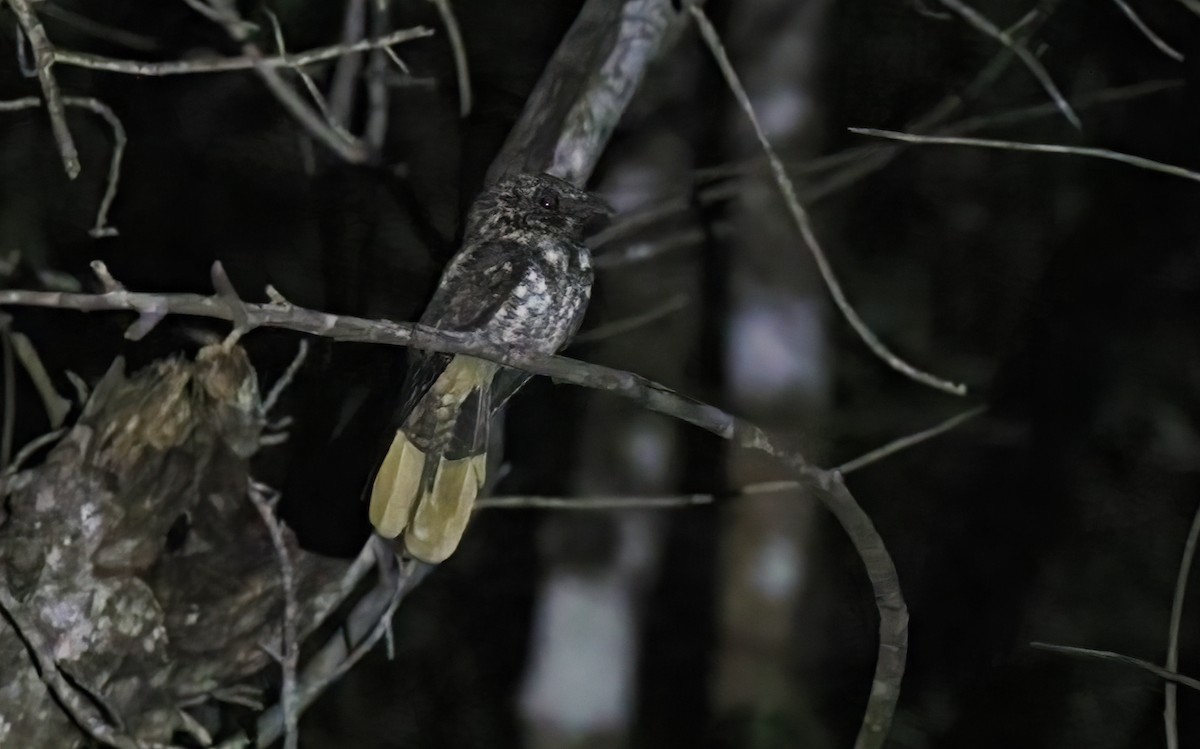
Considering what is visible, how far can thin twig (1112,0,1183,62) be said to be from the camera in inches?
43.8

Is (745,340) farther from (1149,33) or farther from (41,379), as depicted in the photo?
(41,379)

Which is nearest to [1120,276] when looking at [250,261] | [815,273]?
[815,273]

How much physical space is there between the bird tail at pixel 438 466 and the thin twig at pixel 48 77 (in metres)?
0.43

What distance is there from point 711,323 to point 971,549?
39 cm

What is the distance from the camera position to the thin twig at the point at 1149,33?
1.11 m

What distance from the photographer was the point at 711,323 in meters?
1.20

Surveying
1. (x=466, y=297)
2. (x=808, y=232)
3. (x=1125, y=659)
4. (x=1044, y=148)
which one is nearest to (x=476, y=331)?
(x=466, y=297)

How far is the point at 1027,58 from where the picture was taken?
44.6 inches

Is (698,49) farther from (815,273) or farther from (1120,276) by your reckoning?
(1120,276)

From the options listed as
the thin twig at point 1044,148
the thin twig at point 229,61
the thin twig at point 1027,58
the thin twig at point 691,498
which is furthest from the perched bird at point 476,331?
the thin twig at point 1027,58

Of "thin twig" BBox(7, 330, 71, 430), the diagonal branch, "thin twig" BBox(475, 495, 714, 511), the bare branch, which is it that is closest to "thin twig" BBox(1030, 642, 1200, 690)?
the diagonal branch

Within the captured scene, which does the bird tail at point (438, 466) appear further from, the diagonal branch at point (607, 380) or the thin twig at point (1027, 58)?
the thin twig at point (1027, 58)

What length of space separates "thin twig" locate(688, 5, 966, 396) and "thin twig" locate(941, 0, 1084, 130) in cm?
28

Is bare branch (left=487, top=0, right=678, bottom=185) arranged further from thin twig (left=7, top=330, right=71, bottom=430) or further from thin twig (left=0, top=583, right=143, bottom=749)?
thin twig (left=0, top=583, right=143, bottom=749)
